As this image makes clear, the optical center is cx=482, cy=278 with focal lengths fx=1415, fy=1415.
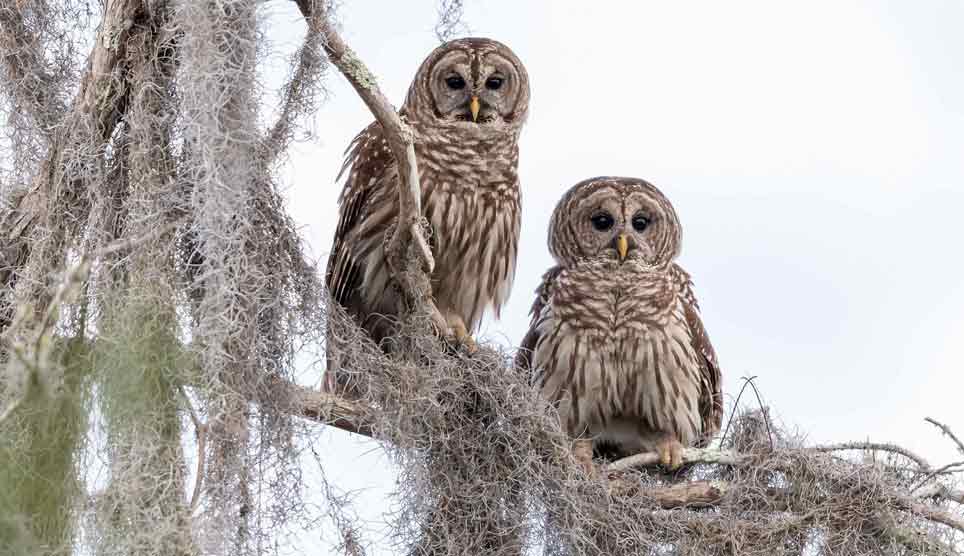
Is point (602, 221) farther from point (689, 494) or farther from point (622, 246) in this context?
point (689, 494)

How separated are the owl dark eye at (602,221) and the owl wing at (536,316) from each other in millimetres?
240

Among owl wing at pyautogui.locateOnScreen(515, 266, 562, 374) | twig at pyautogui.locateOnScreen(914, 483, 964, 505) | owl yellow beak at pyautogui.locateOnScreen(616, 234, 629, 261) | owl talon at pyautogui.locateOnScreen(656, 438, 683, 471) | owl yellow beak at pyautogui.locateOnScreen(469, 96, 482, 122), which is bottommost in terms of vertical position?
twig at pyautogui.locateOnScreen(914, 483, 964, 505)

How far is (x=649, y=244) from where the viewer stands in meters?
5.91

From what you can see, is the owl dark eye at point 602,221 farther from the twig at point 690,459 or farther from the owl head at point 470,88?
the twig at point 690,459

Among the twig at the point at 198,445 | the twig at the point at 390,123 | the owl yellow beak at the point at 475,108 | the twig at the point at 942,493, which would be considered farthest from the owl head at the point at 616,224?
the twig at the point at 198,445

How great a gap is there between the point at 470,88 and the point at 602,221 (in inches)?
33.0

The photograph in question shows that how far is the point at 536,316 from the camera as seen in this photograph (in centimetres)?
597

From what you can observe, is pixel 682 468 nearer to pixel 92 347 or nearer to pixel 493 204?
pixel 493 204

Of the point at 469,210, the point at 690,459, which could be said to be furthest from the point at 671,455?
the point at 469,210

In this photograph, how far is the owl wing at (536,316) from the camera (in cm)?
589

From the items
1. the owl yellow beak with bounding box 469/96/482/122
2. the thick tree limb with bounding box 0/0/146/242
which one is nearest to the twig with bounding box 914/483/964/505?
the owl yellow beak with bounding box 469/96/482/122

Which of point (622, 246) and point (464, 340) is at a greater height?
point (622, 246)

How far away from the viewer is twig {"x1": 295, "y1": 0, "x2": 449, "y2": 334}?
434 cm

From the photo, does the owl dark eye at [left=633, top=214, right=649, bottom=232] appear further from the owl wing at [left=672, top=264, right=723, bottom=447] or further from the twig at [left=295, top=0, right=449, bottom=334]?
the twig at [left=295, top=0, right=449, bottom=334]
